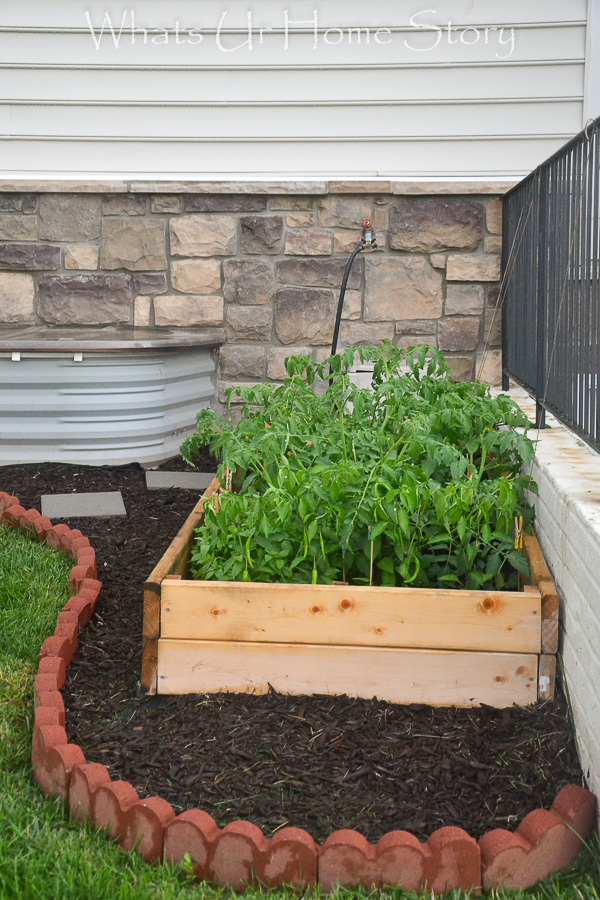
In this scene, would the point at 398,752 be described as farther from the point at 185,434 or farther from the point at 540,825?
the point at 185,434

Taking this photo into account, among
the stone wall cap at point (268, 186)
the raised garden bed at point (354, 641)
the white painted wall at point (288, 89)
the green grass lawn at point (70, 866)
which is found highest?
the white painted wall at point (288, 89)

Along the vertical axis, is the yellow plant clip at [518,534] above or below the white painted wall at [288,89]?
below

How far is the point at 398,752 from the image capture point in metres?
2.07

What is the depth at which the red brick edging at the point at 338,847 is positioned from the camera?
165cm

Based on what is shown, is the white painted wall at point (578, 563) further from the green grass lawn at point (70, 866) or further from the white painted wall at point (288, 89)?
the white painted wall at point (288, 89)

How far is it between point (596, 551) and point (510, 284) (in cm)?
332

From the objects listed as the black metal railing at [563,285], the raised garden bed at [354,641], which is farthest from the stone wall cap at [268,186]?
the raised garden bed at [354,641]

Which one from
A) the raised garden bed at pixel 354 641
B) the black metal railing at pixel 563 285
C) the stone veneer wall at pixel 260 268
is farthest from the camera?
the stone veneer wall at pixel 260 268

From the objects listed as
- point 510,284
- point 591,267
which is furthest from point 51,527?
point 510,284

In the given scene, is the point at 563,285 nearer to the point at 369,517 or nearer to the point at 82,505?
the point at 369,517

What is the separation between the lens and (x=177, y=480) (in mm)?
4457

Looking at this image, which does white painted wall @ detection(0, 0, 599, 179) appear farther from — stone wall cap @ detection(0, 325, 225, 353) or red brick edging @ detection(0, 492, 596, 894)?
red brick edging @ detection(0, 492, 596, 894)

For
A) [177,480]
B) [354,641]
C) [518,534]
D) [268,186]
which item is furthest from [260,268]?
[354,641]

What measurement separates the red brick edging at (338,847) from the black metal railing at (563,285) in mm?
1083
